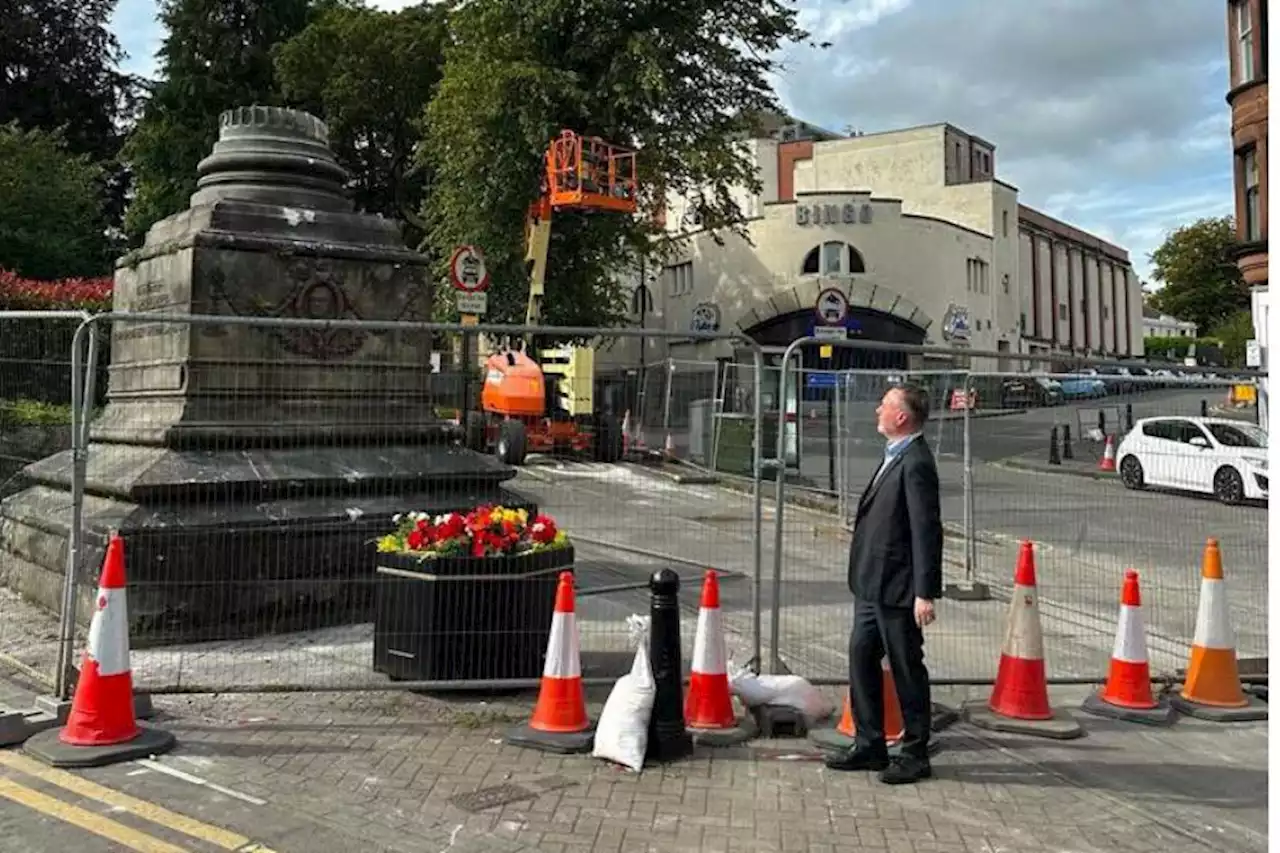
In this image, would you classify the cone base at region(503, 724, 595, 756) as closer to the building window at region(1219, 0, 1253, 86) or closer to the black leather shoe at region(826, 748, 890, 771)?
the black leather shoe at region(826, 748, 890, 771)

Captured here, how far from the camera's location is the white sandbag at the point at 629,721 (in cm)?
492

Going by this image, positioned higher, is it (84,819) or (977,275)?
(977,275)

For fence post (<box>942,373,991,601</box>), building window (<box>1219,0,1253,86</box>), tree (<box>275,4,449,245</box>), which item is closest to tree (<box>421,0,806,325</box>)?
tree (<box>275,4,449,245</box>)

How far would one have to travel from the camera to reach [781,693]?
217 inches

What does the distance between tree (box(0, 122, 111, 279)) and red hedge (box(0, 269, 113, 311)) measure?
8.46m

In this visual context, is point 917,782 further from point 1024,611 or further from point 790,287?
point 790,287

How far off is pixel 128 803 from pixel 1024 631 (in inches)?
174

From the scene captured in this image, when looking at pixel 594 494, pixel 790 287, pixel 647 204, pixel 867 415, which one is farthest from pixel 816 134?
pixel 594 494

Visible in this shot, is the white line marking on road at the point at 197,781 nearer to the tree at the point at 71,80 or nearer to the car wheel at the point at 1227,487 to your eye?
the car wheel at the point at 1227,487

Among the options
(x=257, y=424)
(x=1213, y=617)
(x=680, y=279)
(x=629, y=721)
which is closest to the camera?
(x=629, y=721)

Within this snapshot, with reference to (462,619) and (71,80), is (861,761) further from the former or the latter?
(71,80)

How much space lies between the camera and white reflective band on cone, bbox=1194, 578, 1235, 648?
20.0ft

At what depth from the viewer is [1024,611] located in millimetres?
5734

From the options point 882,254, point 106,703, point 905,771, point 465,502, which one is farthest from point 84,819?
point 882,254
